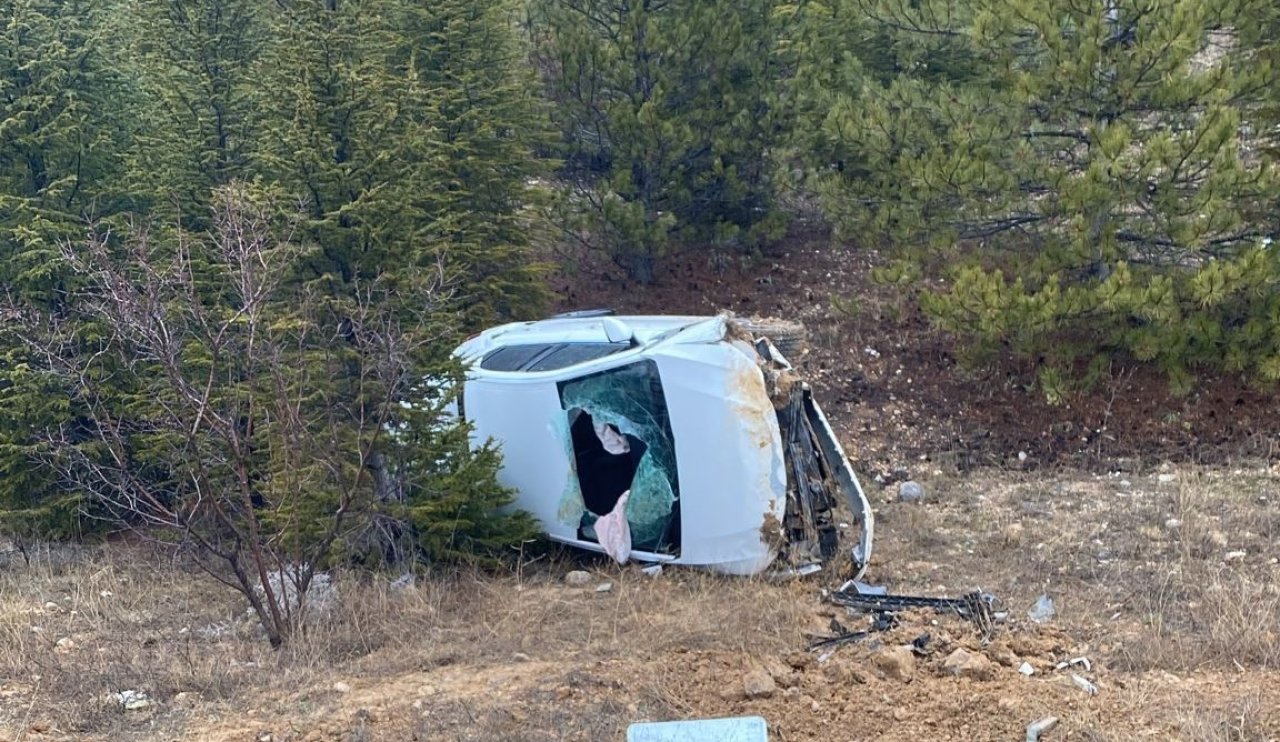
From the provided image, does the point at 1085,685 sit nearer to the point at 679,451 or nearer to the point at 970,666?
the point at 970,666

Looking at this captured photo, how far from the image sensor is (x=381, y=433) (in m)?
7.41

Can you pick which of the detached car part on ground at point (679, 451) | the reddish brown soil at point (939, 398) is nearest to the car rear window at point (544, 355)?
the detached car part on ground at point (679, 451)

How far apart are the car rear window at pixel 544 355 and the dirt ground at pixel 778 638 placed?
1337 millimetres

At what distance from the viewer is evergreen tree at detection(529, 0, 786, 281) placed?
13.1m

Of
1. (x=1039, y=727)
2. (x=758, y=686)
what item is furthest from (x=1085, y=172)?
(x=758, y=686)

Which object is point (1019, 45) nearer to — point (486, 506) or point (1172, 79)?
point (1172, 79)

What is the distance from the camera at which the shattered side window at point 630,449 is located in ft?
22.7

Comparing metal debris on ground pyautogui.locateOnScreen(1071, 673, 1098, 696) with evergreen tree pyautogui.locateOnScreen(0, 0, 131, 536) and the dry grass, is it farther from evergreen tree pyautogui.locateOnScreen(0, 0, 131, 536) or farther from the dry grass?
evergreen tree pyautogui.locateOnScreen(0, 0, 131, 536)

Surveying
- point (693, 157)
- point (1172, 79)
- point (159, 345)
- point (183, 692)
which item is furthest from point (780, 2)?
point (183, 692)

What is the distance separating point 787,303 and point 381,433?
778 cm

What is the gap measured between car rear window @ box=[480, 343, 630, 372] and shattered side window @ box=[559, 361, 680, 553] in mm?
338

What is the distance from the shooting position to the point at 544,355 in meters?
7.86

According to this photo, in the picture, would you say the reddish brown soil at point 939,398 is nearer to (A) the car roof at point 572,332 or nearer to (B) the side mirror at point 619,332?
(A) the car roof at point 572,332

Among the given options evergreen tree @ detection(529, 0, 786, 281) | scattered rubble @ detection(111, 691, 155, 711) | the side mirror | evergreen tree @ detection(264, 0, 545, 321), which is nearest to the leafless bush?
evergreen tree @ detection(264, 0, 545, 321)
